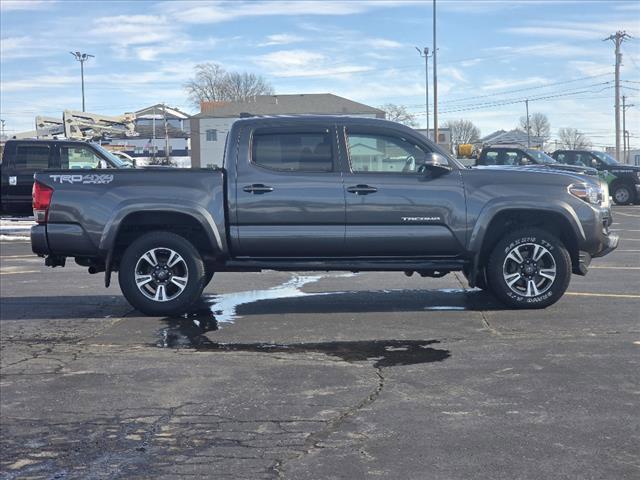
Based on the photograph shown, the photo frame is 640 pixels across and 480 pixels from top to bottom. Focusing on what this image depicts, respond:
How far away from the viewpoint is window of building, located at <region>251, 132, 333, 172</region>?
7.86m

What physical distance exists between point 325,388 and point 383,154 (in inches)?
127

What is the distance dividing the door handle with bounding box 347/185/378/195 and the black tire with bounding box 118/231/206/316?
169cm

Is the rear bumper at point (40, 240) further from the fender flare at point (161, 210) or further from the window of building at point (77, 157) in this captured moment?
the window of building at point (77, 157)

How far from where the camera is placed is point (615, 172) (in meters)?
28.1

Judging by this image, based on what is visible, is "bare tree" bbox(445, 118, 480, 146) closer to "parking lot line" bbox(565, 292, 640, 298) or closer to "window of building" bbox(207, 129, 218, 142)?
"window of building" bbox(207, 129, 218, 142)

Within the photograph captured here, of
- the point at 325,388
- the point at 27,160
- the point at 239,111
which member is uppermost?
the point at 239,111

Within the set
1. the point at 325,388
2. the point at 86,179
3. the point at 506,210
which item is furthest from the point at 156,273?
the point at 506,210

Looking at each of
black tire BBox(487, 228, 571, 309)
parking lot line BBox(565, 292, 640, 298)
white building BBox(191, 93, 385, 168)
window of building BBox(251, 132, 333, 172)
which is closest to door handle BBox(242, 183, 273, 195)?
window of building BBox(251, 132, 333, 172)

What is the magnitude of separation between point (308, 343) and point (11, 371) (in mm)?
2378

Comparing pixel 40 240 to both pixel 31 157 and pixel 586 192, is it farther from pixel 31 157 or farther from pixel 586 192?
pixel 31 157

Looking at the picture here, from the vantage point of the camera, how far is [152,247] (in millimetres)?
7836

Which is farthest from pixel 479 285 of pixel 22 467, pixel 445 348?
pixel 22 467

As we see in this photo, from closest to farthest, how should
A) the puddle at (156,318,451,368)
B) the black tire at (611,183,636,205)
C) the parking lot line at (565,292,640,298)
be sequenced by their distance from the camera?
1. the puddle at (156,318,451,368)
2. the parking lot line at (565,292,640,298)
3. the black tire at (611,183,636,205)

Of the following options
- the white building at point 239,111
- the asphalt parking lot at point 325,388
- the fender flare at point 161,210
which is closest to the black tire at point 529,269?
the asphalt parking lot at point 325,388
